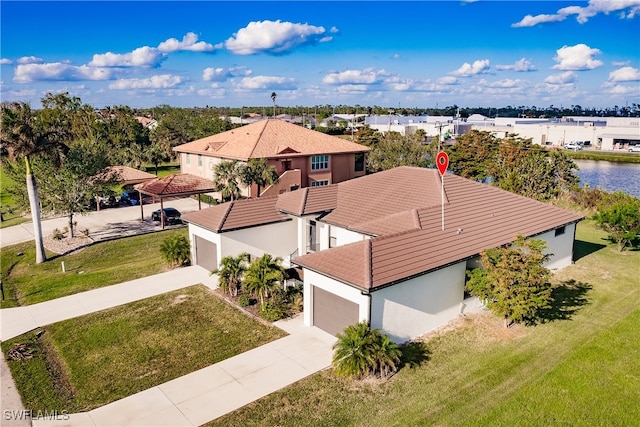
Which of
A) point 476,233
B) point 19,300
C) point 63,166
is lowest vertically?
point 19,300

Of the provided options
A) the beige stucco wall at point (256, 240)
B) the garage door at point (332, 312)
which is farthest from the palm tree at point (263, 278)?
the beige stucco wall at point (256, 240)

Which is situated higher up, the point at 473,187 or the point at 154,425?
the point at 473,187

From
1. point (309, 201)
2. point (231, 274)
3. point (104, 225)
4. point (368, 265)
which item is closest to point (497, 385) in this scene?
point (368, 265)

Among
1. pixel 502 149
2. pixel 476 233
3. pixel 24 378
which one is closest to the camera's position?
pixel 24 378

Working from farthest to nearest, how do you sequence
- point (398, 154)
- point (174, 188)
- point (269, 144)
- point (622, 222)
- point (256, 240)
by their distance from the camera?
1. point (398, 154)
2. point (269, 144)
3. point (174, 188)
4. point (622, 222)
5. point (256, 240)

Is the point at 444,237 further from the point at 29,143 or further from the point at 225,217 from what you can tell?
the point at 29,143

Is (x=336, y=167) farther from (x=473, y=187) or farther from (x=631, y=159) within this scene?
(x=631, y=159)

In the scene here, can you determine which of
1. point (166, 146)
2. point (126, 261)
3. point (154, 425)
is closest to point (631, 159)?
point (166, 146)
